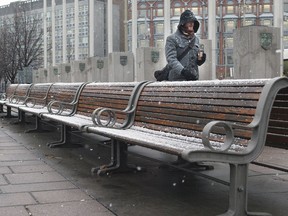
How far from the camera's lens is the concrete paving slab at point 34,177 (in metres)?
5.67

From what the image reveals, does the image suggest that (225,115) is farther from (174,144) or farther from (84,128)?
(84,128)

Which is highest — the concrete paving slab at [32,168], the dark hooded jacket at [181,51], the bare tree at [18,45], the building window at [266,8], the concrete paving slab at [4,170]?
the building window at [266,8]

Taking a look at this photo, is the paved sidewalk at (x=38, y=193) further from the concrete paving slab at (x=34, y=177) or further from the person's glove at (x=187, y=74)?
the person's glove at (x=187, y=74)

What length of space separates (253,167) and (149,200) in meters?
2.30

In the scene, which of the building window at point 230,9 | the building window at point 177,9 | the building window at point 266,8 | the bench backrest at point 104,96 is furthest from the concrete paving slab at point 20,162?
the building window at point 230,9

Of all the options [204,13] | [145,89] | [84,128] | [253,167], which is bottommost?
[253,167]

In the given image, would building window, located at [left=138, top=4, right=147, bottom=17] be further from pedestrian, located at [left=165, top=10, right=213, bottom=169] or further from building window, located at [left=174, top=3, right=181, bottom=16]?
pedestrian, located at [left=165, top=10, right=213, bottom=169]

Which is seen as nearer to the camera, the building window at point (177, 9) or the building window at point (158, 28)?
the building window at point (177, 9)

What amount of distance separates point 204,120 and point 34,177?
222 cm

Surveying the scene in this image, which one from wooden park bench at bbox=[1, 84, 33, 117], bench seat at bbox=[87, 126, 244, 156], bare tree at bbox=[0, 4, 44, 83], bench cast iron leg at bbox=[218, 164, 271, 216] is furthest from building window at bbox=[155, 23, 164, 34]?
bench cast iron leg at bbox=[218, 164, 271, 216]

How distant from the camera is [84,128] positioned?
643 centimetres

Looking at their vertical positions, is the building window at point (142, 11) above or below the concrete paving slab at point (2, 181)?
above

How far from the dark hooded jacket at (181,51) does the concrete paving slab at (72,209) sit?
8.72 feet

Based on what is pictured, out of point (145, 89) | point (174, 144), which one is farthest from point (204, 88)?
point (145, 89)
